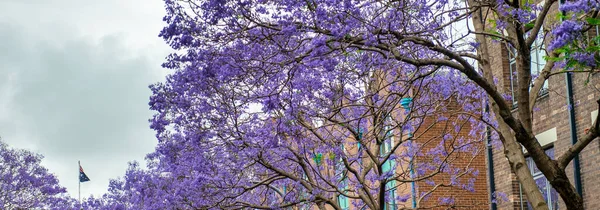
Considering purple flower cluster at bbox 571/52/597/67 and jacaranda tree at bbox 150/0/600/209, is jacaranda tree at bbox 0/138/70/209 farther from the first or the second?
purple flower cluster at bbox 571/52/597/67

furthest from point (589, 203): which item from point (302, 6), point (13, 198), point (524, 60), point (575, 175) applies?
point (13, 198)

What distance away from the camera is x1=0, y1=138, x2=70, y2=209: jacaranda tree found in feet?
120

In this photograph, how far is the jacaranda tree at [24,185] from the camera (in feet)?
120

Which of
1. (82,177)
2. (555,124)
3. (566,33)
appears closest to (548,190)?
(555,124)

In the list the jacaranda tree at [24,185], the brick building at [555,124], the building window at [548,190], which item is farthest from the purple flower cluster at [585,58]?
the jacaranda tree at [24,185]

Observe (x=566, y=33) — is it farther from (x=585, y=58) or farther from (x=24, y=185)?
(x=24, y=185)

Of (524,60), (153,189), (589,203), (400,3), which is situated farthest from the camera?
(153,189)

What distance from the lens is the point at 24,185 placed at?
3678cm

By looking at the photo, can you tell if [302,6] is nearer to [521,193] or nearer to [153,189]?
[521,193]

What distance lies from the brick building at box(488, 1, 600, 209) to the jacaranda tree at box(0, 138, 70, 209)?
19.3 metres

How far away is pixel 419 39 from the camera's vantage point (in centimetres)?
1409

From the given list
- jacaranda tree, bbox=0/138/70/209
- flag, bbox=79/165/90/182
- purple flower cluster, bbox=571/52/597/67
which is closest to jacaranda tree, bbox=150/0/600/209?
purple flower cluster, bbox=571/52/597/67

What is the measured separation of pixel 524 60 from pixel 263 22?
12.7 ft

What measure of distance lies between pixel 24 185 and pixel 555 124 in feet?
71.9
